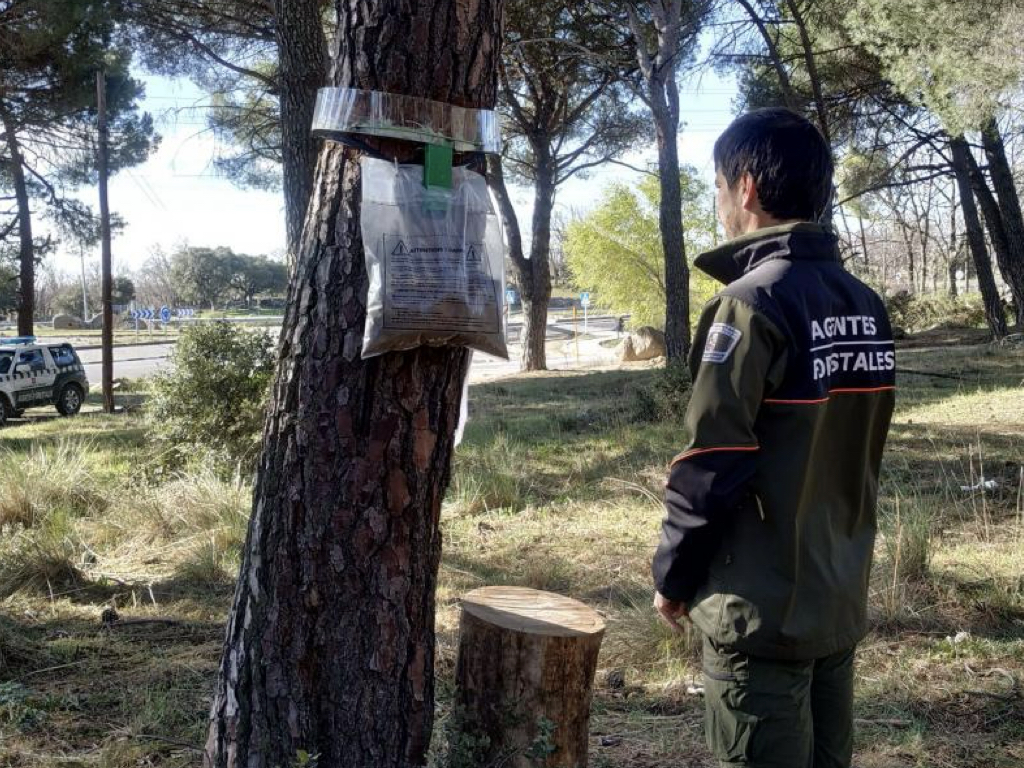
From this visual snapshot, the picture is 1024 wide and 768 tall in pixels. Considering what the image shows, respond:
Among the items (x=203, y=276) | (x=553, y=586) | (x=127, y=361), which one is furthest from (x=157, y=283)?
(x=553, y=586)

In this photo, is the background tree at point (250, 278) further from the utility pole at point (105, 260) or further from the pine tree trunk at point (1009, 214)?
the pine tree trunk at point (1009, 214)

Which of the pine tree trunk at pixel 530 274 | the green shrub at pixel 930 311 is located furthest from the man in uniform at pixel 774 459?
the green shrub at pixel 930 311

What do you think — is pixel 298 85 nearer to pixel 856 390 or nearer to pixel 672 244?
pixel 672 244

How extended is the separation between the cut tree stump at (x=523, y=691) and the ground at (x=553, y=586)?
56 centimetres

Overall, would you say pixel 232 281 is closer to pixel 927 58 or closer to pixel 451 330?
pixel 927 58

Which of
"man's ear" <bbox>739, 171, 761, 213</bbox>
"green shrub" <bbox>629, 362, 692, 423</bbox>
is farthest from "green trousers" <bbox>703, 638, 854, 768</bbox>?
"green shrub" <bbox>629, 362, 692, 423</bbox>

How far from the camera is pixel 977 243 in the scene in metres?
20.3

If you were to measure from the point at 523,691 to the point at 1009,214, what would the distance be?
17.4 metres

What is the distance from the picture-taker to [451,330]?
2.41m

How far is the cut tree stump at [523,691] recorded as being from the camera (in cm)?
268

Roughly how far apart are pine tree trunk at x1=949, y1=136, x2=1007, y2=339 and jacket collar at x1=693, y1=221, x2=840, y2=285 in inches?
664

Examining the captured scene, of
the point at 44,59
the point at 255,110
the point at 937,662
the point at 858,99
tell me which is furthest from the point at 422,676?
the point at 44,59

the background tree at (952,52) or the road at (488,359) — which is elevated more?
the background tree at (952,52)

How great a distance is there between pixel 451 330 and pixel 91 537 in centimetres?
484
